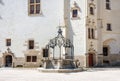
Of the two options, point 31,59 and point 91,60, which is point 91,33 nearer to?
point 91,60

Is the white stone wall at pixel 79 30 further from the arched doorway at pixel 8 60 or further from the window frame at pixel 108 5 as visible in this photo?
the arched doorway at pixel 8 60

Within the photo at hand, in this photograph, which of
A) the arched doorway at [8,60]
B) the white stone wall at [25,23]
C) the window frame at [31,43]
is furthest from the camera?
the arched doorway at [8,60]

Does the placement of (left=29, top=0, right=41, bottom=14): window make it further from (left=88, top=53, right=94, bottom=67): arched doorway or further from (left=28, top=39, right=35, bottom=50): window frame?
(left=88, top=53, right=94, bottom=67): arched doorway

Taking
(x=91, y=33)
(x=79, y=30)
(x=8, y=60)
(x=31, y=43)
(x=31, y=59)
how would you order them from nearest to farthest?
1. (x=79, y=30)
2. (x=91, y=33)
3. (x=31, y=59)
4. (x=31, y=43)
5. (x=8, y=60)

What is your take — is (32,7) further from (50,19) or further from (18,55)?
(18,55)

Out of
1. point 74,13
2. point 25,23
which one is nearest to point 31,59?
point 25,23

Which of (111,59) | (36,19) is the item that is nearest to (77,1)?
(36,19)

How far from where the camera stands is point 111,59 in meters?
45.3

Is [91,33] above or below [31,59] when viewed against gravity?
above

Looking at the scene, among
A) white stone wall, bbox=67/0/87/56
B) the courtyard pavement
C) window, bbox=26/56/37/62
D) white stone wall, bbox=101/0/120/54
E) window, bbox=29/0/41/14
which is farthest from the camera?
white stone wall, bbox=101/0/120/54

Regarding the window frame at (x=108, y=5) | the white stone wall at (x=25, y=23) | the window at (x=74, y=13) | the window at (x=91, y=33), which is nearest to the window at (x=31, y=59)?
the white stone wall at (x=25, y=23)

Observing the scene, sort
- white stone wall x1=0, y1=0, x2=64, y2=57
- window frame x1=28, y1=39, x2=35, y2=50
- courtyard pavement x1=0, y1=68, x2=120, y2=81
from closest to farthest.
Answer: courtyard pavement x1=0, y1=68, x2=120, y2=81, white stone wall x1=0, y1=0, x2=64, y2=57, window frame x1=28, y1=39, x2=35, y2=50

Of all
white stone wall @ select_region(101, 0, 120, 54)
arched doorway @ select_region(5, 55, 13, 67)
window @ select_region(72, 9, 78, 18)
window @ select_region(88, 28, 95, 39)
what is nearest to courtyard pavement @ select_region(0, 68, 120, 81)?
window @ select_region(88, 28, 95, 39)

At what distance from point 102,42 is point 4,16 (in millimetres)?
14670
